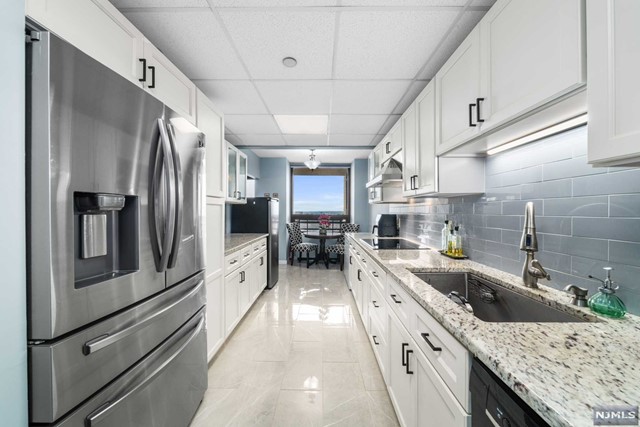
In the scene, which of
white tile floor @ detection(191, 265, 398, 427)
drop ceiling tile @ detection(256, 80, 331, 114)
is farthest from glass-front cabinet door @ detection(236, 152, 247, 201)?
white tile floor @ detection(191, 265, 398, 427)

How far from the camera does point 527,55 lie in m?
1.01

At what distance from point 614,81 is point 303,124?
10.1 feet

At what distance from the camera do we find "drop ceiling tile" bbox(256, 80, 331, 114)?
2.30 m

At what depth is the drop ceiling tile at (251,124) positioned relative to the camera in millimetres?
3166

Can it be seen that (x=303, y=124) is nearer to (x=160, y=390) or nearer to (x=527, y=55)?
(x=527, y=55)

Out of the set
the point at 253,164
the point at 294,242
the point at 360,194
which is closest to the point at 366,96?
the point at 253,164

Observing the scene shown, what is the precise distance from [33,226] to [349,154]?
505cm

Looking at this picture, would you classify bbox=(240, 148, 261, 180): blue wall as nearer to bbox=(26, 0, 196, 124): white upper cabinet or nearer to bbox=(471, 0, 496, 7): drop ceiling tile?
bbox=(26, 0, 196, 124): white upper cabinet

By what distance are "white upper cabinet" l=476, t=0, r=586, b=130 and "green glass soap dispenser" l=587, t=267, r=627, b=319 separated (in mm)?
684

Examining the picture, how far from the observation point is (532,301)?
118 centimetres

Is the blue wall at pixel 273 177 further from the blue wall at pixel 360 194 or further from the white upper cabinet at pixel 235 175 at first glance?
the white upper cabinet at pixel 235 175

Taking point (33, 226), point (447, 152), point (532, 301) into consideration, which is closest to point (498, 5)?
point (447, 152)

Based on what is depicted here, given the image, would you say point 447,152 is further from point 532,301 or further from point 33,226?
point 33,226

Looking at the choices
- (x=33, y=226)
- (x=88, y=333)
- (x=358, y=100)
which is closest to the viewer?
(x=33, y=226)
